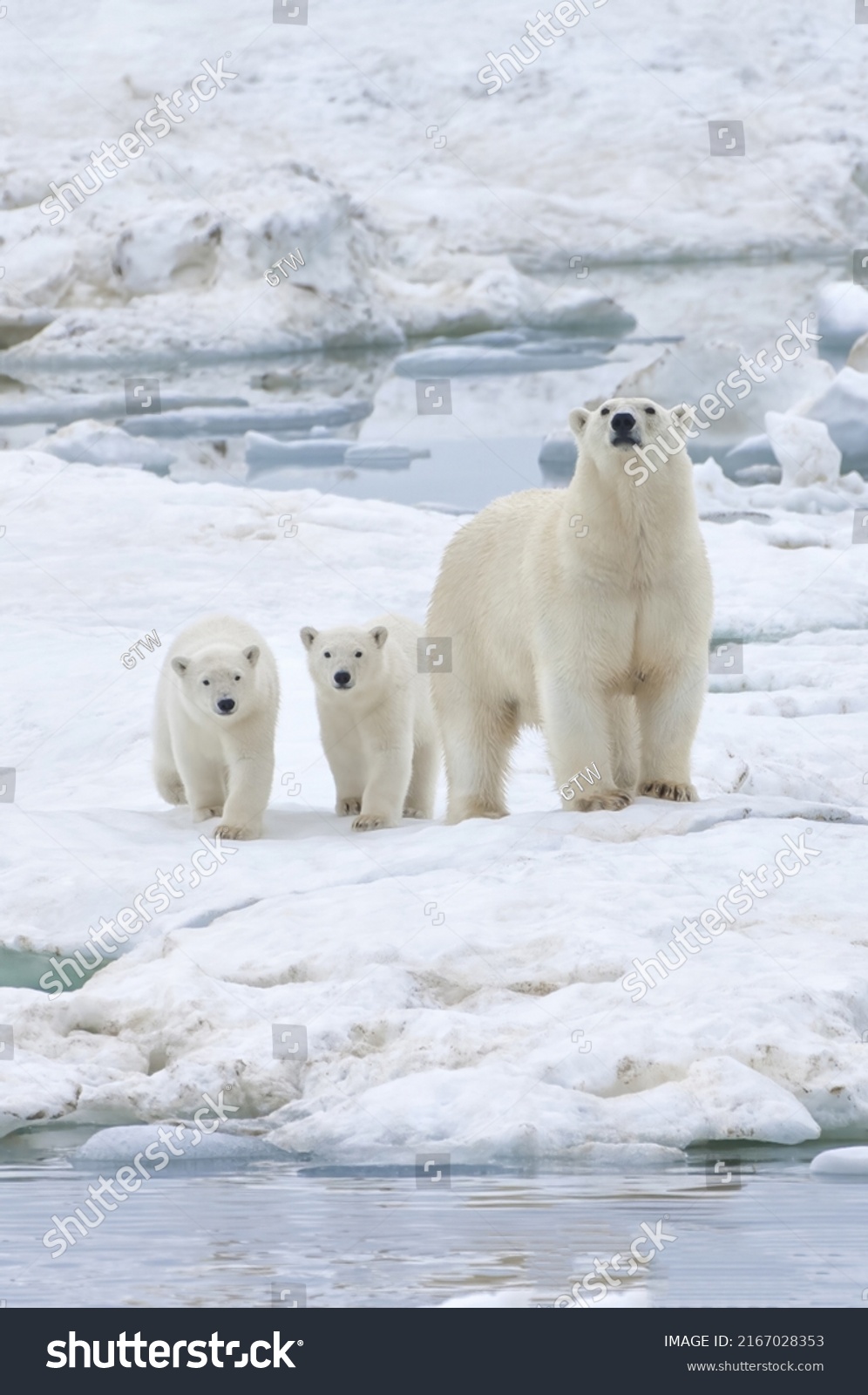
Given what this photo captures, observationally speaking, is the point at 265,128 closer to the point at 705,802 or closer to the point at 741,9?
the point at 741,9

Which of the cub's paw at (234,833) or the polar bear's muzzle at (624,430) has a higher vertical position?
the polar bear's muzzle at (624,430)

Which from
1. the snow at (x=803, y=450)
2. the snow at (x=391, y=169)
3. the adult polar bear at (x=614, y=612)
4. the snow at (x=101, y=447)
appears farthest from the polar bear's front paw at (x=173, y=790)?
the snow at (x=391, y=169)

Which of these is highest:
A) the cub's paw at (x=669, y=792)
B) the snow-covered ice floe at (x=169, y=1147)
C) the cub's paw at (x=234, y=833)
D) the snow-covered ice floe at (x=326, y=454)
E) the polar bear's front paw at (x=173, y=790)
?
the snow-covered ice floe at (x=326, y=454)

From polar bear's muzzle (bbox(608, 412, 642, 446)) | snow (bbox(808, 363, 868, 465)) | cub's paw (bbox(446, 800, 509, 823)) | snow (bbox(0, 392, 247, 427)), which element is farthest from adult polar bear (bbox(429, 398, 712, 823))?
snow (bbox(0, 392, 247, 427))

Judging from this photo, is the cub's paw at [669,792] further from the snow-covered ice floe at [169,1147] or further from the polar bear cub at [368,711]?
the snow-covered ice floe at [169,1147]

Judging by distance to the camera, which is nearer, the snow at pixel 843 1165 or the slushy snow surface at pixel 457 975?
the snow at pixel 843 1165

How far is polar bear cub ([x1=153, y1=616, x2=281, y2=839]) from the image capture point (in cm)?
721

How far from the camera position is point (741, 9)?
3666 cm

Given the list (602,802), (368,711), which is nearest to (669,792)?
(602,802)

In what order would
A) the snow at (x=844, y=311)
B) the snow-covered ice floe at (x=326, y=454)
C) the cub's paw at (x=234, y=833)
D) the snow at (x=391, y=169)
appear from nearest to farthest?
the cub's paw at (x=234, y=833) < the snow-covered ice floe at (x=326, y=454) < the snow at (x=844, y=311) < the snow at (x=391, y=169)

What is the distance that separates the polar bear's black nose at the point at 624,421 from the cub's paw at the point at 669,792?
1296 millimetres

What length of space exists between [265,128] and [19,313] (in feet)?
38.1

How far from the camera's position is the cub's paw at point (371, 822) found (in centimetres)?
743

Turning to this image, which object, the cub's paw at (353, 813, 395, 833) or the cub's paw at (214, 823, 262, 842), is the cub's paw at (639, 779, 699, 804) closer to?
the cub's paw at (353, 813, 395, 833)
